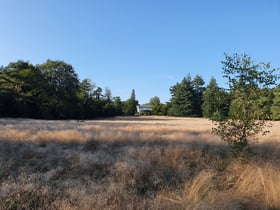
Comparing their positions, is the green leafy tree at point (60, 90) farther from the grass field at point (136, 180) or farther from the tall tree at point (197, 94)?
the grass field at point (136, 180)

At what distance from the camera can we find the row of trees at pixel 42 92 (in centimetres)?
3950

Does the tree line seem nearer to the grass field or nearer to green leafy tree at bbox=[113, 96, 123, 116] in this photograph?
green leafy tree at bbox=[113, 96, 123, 116]

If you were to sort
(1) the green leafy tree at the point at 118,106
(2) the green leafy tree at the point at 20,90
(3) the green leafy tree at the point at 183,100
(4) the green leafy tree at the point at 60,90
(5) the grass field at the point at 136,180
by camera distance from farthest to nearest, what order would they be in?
(1) the green leafy tree at the point at 118,106 < (3) the green leafy tree at the point at 183,100 < (4) the green leafy tree at the point at 60,90 < (2) the green leafy tree at the point at 20,90 < (5) the grass field at the point at 136,180

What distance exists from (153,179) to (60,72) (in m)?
47.3

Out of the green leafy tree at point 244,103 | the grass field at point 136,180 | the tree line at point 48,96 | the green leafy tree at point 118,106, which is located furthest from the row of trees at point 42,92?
the green leafy tree at point 244,103

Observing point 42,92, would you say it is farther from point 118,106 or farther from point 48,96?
point 118,106

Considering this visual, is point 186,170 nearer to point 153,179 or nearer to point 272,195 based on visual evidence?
point 153,179

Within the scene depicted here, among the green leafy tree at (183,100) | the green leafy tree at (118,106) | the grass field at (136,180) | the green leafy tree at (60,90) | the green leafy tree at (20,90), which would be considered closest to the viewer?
the grass field at (136,180)

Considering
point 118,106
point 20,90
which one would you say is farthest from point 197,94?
point 20,90

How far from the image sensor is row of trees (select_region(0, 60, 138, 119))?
39.5 m

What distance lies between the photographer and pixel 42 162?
652 cm

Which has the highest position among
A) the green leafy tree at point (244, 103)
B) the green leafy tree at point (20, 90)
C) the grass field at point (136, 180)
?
the green leafy tree at point (20, 90)

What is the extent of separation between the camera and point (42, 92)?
4366 centimetres

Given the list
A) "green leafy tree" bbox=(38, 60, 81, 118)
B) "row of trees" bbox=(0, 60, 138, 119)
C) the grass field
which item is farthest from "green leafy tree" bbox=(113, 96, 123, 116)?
the grass field
